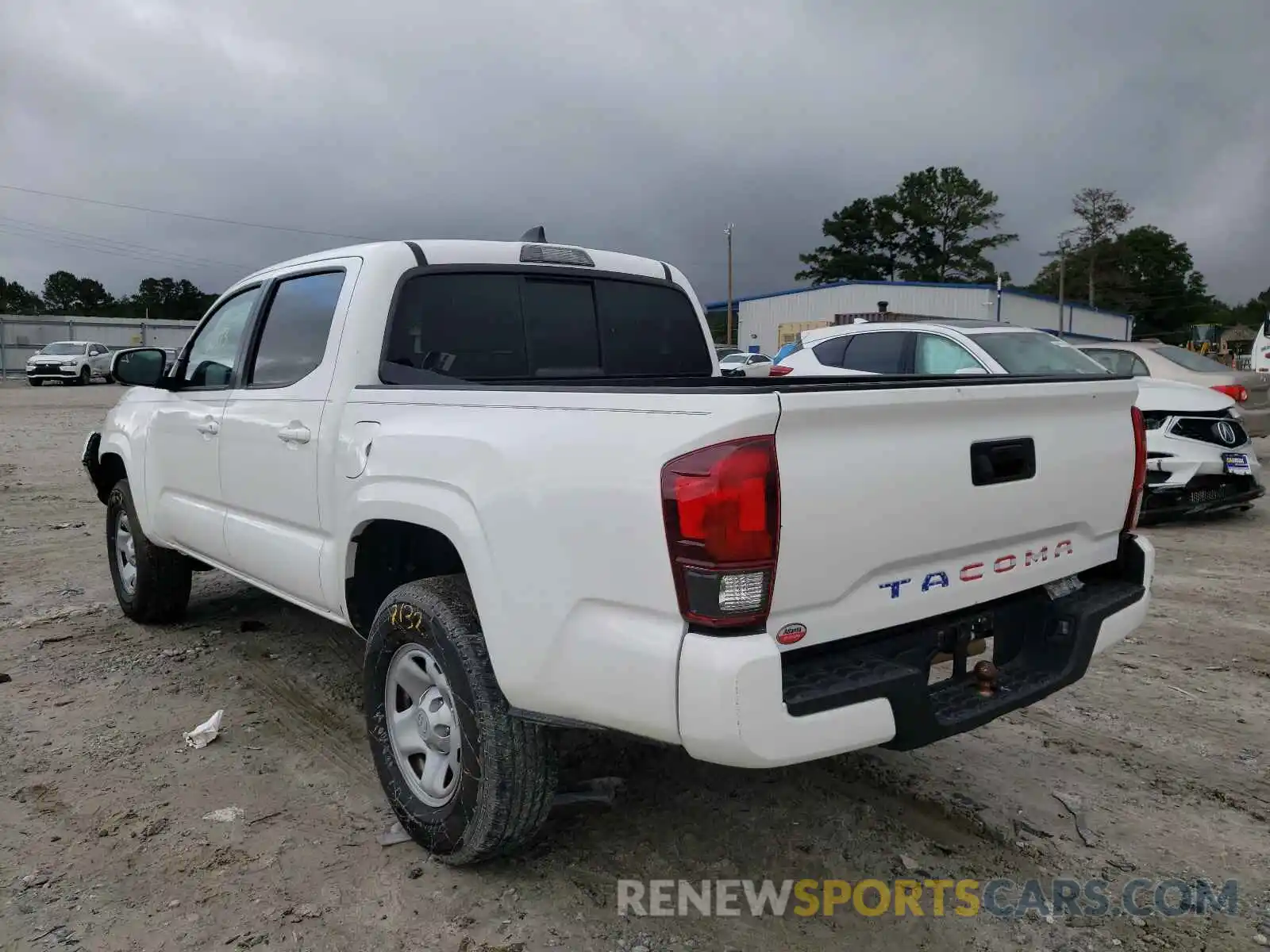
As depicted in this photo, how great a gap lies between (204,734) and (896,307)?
50211 mm

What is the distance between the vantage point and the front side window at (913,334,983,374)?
307 inches

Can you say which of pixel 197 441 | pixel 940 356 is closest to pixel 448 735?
pixel 197 441

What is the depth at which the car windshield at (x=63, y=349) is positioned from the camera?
107 ft

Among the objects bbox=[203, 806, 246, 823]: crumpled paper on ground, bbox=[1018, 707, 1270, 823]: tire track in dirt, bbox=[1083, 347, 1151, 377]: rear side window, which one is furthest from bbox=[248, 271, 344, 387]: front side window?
bbox=[1083, 347, 1151, 377]: rear side window

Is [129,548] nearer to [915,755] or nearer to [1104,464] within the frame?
[915,755]

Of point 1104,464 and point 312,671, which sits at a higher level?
point 1104,464

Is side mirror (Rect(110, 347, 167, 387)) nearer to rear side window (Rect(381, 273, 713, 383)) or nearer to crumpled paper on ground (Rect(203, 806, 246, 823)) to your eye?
rear side window (Rect(381, 273, 713, 383))

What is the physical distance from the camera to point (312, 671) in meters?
4.63

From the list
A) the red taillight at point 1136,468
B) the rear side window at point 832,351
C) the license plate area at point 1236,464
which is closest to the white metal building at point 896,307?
the rear side window at point 832,351

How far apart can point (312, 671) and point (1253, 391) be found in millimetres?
10881

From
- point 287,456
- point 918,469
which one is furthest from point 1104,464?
point 287,456

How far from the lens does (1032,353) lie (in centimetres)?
813

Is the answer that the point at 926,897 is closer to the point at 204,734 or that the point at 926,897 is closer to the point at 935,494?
the point at 935,494

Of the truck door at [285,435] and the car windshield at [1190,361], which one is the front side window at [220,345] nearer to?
the truck door at [285,435]
